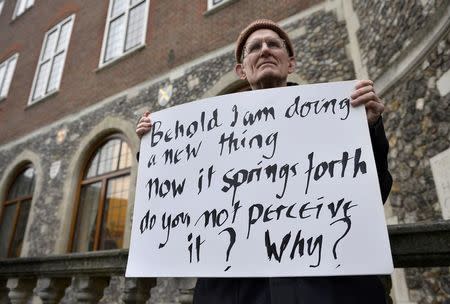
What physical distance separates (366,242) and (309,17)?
5081mm

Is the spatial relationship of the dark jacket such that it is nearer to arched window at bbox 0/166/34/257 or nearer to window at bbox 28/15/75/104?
arched window at bbox 0/166/34/257

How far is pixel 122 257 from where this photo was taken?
2049 millimetres

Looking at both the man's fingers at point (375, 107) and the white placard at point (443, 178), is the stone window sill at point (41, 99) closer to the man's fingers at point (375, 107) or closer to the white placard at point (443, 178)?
the white placard at point (443, 178)

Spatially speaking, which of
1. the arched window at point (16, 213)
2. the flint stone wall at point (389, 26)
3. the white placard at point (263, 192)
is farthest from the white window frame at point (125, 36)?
the white placard at point (263, 192)

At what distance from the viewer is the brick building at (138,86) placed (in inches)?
124

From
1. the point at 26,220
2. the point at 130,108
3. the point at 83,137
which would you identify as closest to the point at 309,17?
the point at 130,108

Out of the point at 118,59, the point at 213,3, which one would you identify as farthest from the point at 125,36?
the point at 213,3

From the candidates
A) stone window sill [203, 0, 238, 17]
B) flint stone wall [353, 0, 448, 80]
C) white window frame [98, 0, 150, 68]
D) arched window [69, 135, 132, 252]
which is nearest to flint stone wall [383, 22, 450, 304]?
flint stone wall [353, 0, 448, 80]

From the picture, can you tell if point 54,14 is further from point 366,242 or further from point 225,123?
point 366,242

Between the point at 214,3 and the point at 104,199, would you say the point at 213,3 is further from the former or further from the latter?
the point at 104,199

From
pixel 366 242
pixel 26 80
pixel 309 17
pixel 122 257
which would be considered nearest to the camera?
pixel 366 242

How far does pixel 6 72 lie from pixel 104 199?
8288 mm

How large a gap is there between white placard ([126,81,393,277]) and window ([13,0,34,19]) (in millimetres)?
14019

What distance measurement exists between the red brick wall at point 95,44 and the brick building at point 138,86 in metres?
0.04
